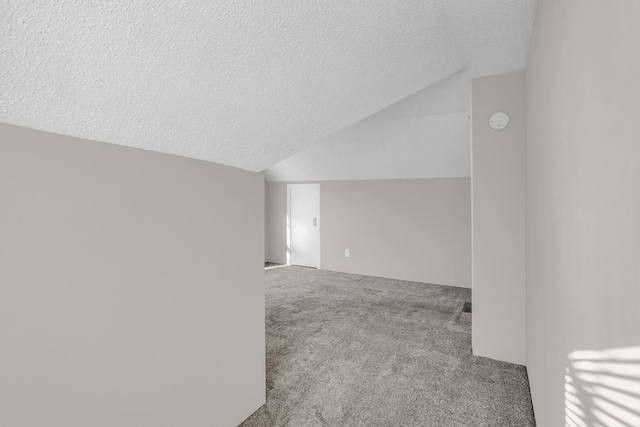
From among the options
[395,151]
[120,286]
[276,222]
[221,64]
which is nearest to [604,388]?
[221,64]

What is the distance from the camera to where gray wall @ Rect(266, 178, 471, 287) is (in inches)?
180

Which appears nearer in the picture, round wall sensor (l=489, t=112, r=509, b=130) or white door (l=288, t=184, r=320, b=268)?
round wall sensor (l=489, t=112, r=509, b=130)

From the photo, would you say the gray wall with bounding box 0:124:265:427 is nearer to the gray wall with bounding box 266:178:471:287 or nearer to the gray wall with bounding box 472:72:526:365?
the gray wall with bounding box 472:72:526:365

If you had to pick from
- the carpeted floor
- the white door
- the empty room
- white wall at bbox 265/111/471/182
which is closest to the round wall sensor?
the empty room

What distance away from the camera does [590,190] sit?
737 millimetres

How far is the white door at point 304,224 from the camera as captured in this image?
5.91 meters

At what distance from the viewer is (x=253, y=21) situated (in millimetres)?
960

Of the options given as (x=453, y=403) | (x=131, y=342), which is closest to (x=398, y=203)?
(x=453, y=403)

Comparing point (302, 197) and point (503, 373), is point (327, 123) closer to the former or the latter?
point (503, 373)

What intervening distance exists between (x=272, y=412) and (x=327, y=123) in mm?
1603

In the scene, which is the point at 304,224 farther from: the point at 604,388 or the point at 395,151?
the point at 604,388

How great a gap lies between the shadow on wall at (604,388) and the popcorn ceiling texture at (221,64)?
1123mm

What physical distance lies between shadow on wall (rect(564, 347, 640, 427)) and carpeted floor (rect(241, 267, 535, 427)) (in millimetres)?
1121

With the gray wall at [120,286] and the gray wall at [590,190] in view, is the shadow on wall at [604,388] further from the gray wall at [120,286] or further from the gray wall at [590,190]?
the gray wall at [120,286]
